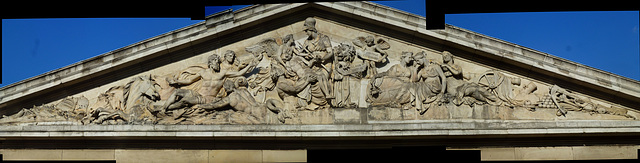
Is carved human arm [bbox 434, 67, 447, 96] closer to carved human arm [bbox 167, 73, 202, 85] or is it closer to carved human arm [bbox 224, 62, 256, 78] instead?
carved human arm [bbox 224, 62, 256, 78]

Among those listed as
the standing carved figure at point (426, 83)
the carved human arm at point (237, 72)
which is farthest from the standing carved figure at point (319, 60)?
the standing carved figure at point (426, 83)

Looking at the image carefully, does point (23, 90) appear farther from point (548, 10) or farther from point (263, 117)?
point (548, 10)

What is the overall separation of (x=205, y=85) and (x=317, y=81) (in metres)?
1.90

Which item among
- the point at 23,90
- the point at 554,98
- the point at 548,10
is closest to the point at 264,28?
the point at 23,90

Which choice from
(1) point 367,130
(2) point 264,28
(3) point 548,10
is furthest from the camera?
(2) point 264,28

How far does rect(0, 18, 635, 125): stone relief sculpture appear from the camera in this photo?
41.4 feet

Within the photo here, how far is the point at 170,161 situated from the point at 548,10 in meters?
10.8

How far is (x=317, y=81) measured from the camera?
1280cm

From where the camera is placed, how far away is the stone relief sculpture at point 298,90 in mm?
12617

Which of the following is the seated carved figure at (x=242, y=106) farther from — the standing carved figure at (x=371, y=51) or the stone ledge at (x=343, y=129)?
the standing carved figure at (x=371, y=51)

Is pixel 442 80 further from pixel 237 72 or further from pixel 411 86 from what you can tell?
pixel 237 72

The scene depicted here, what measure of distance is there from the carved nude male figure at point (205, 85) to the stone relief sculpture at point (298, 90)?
0.02m

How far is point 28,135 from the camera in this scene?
40.6ft

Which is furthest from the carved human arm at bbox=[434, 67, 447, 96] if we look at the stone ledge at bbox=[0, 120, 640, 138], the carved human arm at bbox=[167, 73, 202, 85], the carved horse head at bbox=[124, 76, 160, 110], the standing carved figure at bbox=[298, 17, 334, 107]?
the carved horse head at bbox=[124, 76, 160, 110]
